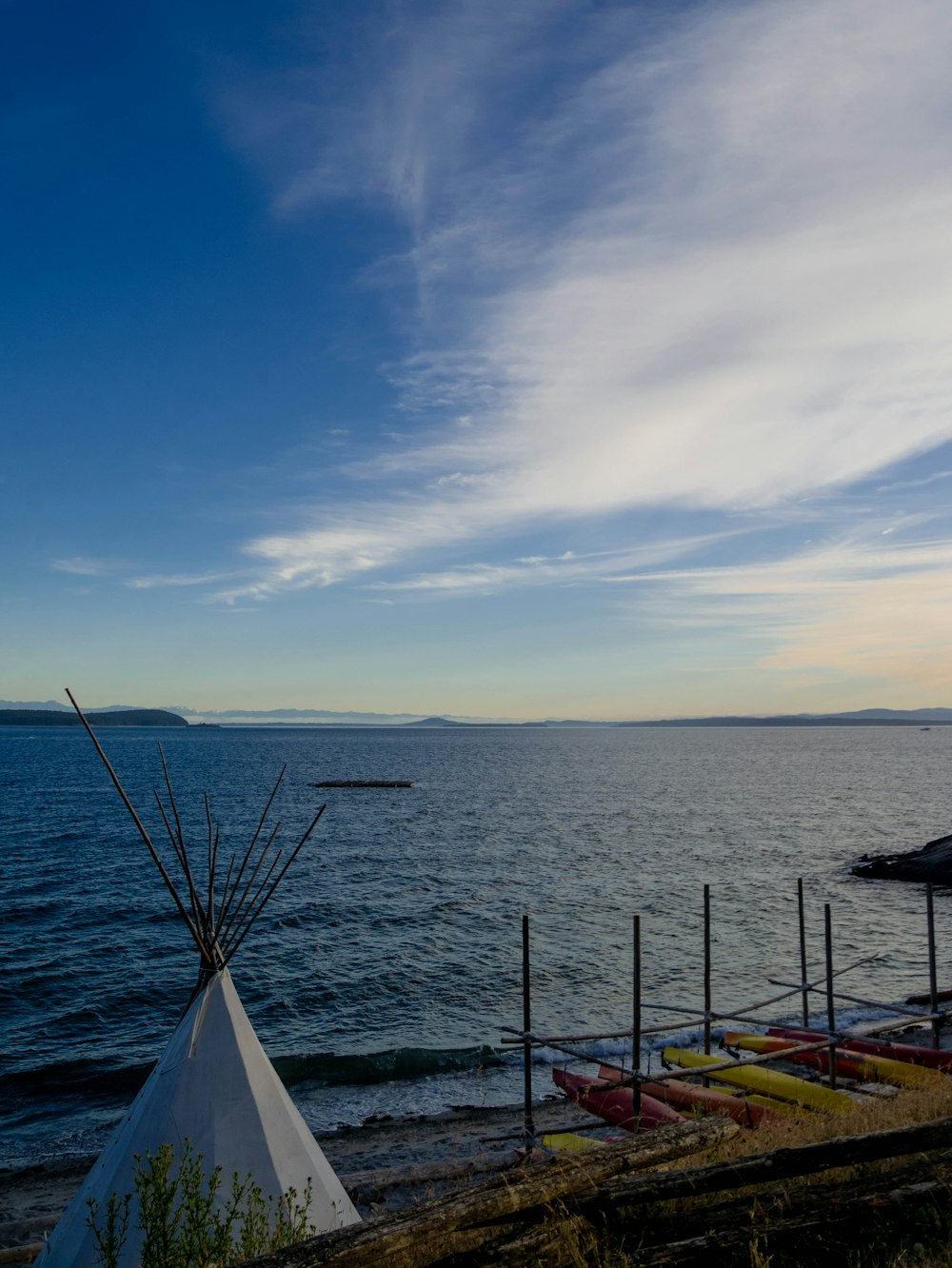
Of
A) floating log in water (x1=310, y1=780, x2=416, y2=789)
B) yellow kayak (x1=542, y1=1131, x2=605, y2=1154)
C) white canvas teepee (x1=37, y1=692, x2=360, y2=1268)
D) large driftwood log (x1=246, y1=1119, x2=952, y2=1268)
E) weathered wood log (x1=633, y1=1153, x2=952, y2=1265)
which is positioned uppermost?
large driftwood log (x1=246, y1=1119, x2=952, y2=1268)

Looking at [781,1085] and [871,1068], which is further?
[871,1068]

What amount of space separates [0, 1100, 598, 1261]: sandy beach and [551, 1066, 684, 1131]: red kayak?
1.38 feet

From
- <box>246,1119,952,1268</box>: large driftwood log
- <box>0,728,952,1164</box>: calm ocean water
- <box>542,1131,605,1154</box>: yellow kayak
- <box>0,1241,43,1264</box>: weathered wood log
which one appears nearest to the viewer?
<box>246,1119,952,1268</box>: large driftwood log

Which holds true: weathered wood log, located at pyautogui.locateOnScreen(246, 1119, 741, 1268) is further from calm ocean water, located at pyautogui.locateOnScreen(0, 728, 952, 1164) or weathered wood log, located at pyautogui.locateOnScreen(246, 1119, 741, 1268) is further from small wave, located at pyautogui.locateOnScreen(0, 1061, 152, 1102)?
small wave, located at pyautogui.locateOnScreen(0, 1061, 152, 1102)

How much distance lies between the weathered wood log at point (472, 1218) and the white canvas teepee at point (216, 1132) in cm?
370

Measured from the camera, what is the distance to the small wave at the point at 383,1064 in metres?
20.6

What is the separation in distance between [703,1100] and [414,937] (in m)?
18.3

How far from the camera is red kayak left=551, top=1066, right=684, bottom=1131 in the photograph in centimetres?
1472

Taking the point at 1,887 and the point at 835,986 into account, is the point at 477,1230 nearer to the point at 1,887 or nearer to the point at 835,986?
the point at 835,986

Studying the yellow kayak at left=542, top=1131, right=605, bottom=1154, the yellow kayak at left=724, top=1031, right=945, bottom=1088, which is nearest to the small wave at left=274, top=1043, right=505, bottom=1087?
the yellow kayak at left=542, top=1131, right=605, bottom=1154

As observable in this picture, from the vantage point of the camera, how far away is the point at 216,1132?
8477mm

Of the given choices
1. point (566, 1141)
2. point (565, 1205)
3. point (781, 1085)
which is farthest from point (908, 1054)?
point (565, 1205)

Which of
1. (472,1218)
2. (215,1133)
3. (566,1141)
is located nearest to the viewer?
(472,1218)

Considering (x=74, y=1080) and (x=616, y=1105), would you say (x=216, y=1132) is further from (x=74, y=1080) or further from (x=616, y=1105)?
(x=74, y=1080)
